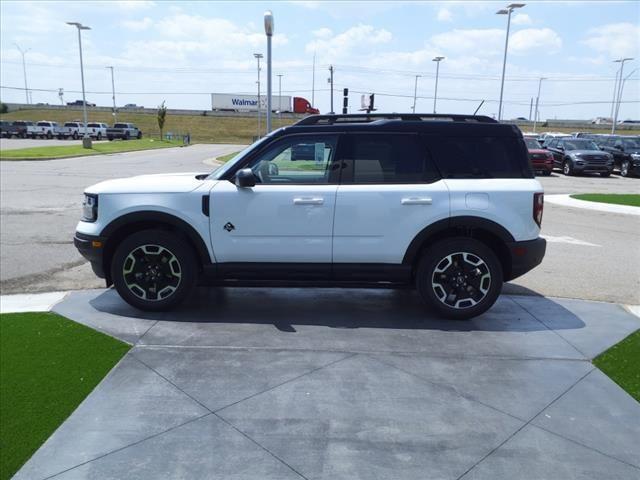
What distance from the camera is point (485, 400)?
12.1ft


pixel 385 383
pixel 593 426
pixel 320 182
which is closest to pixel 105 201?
pixel 320 182

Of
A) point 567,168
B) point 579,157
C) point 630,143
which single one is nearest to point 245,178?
point 579,157

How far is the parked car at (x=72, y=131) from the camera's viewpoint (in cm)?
5922

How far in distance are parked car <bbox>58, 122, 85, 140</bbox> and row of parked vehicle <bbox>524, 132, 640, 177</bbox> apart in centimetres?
5063

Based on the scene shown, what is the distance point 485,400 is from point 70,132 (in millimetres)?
64057

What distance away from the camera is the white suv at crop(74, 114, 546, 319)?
5004 millimetres

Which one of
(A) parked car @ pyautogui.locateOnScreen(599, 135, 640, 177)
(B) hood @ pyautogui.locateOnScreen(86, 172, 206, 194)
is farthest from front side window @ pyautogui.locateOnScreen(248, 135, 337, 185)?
(A) parked car @ pyautogui.locateOnScreen(599, 135, 640, 177)

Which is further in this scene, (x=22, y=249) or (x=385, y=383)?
(x=22, y=249)

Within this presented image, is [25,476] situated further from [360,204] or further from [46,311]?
[360,204]

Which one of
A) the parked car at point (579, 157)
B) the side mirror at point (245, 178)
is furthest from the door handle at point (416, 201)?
the parked car at point (579, 157)

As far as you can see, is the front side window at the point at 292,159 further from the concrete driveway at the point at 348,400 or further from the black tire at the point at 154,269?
the concrete driveway at the point at 348,400

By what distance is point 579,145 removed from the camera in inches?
1016

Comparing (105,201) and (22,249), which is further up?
(105,201)

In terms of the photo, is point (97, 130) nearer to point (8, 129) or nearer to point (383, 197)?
point (8, 129)
